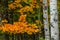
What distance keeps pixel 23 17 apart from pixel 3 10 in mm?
1202

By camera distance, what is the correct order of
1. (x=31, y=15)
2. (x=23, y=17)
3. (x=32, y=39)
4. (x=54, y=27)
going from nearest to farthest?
(x=54, y=27) → (x=23, y=17) → (x=31, y=15) → (x=32, y=39)

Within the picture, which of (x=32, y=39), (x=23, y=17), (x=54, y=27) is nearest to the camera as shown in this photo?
(x=54, y=27)

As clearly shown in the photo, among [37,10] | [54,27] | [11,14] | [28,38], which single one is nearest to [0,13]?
[11,14]

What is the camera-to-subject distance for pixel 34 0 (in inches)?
437

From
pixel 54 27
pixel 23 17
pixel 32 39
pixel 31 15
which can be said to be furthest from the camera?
pixel 32 39

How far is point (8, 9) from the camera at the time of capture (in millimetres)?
11438

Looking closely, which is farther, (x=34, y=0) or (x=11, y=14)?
(x=11, y=14)

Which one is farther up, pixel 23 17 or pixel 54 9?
pixel 54 9

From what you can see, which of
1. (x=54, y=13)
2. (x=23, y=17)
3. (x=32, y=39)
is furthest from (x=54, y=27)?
(x=32, y=39)

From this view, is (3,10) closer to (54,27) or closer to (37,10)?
(37,10)

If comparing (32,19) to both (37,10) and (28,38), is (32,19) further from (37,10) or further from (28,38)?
(28,38)

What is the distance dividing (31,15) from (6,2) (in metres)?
1.70

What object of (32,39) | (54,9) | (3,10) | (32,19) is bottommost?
(32,39)

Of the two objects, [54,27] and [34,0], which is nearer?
[54,27]
